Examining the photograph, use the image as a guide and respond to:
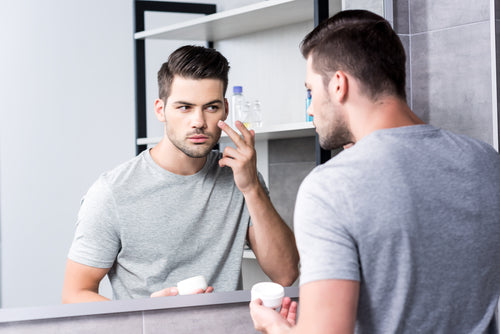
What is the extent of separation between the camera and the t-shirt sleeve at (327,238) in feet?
2.41

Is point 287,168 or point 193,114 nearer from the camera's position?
point 193,114

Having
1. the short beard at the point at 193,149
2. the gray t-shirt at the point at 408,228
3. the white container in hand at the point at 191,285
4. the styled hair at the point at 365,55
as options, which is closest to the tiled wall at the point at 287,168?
the short beard at the point at 193,149

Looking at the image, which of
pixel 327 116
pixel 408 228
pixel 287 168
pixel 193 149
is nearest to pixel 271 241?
pixel 287 168

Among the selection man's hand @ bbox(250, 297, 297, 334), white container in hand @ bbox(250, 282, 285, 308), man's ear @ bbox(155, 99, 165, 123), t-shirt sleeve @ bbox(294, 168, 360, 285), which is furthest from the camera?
man's ear @ bbox(155, 99, 165, 123)

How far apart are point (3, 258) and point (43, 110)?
33 centimetres

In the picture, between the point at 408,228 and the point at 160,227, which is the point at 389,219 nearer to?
the point at 408,228

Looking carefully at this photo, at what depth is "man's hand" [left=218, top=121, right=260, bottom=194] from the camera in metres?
1.36

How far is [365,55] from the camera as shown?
868 millimetres

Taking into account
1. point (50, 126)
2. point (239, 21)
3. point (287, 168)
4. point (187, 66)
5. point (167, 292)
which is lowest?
point (167, 292)

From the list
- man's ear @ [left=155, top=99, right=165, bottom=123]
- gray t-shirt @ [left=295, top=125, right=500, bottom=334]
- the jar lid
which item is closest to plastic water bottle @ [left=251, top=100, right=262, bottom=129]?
man's ear @ [left=155, top=99, right=165, bottom=123]

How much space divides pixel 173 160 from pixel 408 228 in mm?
716

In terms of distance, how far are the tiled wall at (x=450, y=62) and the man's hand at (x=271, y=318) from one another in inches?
32.7

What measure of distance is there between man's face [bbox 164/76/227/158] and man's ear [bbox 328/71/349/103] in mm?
493

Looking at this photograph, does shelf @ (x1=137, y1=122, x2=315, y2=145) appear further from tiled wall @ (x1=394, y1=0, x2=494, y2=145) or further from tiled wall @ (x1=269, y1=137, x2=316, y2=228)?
tiled wall @ (x1=394, y1=0, x2=494, y2=145)
